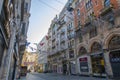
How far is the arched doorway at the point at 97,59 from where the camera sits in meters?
23.3

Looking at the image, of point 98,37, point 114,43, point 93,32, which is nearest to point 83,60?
point 93,32

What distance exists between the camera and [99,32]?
78.4ft

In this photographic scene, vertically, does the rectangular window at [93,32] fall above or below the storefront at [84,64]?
above

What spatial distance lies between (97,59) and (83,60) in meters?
4.73

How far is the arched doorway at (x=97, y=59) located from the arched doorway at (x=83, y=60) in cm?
221

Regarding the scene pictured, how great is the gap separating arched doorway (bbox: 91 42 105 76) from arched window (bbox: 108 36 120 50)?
2.39m

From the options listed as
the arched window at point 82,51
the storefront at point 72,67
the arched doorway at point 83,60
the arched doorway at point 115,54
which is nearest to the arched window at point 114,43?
the arched doorway at point 115,54

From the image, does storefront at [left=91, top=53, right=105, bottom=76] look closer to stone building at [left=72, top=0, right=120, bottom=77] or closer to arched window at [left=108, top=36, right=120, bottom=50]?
stone building at [left=72, top=0, right=120, bottom=77]

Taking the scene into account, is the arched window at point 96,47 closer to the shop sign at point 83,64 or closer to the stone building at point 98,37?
the stone building at point 98,37

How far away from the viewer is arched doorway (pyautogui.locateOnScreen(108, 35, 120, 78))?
1983 cm

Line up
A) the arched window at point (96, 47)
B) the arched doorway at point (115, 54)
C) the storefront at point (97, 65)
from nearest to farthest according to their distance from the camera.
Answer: the arched doorway at point (115, 54)
the storefront at point (97, 65)
the arched window at point (96, 47)

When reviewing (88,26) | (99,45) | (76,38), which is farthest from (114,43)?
(76,38)

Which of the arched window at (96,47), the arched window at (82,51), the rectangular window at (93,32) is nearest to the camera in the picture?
the arched window at (96,47)

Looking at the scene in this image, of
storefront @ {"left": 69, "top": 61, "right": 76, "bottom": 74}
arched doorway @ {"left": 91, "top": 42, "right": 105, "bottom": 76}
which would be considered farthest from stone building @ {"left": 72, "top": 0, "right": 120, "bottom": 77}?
storefront @ {"left": 69, "top": 61, "right": 76, "bottom": 74}
